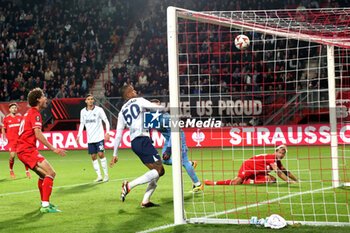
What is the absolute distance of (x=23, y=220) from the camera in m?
7.46

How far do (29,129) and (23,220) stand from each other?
1457 mm

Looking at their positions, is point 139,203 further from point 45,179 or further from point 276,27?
point 276,27

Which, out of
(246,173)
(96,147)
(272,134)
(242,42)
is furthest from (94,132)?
(272,134)

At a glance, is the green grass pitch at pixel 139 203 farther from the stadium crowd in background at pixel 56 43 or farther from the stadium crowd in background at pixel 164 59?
the stadium crowd in background at pixel 56 43

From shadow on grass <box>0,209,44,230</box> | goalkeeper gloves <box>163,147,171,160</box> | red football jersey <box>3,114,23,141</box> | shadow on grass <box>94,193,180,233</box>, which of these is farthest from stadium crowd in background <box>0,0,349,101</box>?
shadow on grass <box>0,209,44,230</box>

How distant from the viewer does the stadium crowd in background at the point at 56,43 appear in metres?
27.3

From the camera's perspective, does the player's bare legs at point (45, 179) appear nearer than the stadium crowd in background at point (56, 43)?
Yes

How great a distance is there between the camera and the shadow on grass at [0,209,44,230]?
23.3 ft

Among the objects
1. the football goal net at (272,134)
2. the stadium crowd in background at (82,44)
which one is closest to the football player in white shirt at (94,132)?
the football goal net at (272,134)

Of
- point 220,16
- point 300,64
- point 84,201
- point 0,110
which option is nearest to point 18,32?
point 0,110

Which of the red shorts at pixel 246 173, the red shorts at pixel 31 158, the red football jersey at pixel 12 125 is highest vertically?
the red football jersey at pixel 12 125

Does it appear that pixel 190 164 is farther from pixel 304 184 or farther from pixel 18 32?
pixel 18 32

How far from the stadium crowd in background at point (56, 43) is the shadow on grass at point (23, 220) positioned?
18.0m

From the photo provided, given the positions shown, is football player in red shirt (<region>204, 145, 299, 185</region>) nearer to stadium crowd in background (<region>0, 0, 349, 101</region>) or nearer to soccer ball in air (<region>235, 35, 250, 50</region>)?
soccer ball in air (<region>235, 35, 250, 50</region>)
